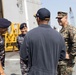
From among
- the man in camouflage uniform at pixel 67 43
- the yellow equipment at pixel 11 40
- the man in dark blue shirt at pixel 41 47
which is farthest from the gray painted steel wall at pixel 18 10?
→ the man in dark blue shirt at pixel 41 47

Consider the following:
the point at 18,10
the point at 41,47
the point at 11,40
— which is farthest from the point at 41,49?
the point at 18,10

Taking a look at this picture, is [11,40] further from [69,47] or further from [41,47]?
[41,47]

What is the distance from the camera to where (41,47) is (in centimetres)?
357

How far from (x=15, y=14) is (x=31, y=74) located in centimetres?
1586

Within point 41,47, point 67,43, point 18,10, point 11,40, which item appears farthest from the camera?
point 18,10

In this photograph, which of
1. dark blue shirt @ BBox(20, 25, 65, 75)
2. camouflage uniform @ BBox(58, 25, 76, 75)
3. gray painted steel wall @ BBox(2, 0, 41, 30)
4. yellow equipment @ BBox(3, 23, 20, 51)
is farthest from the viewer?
gray painted steel wall @ BBox(2, 0, 41, 30)

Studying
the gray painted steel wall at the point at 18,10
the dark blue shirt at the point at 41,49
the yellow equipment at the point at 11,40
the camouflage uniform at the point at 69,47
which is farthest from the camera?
the gray painted steel wall at the point at 18,10

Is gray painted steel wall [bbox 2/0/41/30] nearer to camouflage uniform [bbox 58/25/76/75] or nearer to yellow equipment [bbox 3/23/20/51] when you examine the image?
A: yellow equipment [bbox 3/23/20/51]

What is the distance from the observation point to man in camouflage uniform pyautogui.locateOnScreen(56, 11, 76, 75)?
5.20 m

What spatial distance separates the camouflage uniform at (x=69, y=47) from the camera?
5.20m

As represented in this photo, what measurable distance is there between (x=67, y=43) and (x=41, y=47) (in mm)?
1711

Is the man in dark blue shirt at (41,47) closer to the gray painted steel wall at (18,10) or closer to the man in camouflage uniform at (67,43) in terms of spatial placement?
the man in camouflage uniform at (67,43)

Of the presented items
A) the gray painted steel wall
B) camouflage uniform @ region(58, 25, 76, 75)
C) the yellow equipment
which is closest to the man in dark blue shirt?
camouflage uniform @ region(58, 25, 76, 75)

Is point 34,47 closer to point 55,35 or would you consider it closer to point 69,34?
point 55,35
